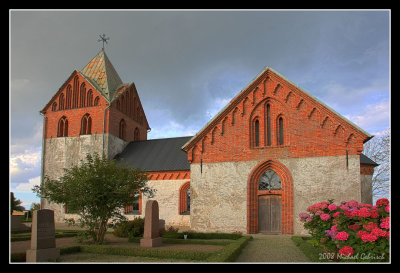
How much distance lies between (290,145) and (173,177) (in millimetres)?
12305

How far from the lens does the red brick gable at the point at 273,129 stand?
19.1m

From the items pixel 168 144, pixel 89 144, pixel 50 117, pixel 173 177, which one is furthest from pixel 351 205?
pixel 50 117

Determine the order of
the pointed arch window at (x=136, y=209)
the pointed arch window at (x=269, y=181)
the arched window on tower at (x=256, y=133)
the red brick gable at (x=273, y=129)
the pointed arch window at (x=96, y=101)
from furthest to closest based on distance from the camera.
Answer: the pointed arch window at (x=96, y=101) < the pointed arch window at (x=136, y=209) < the arched window on tower at (x=256, y=133) < the pointed arch window at (x=269, y=181) < the red brick gable at (x=273, y=129)

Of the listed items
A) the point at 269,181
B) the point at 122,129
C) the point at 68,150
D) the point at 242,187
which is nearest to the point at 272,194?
the point at 269,181

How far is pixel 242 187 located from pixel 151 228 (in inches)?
274

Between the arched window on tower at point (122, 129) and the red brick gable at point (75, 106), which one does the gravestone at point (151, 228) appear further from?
the arched window on tower at point (122, 129)

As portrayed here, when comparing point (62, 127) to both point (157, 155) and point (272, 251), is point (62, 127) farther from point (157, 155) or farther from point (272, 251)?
point (272, 251)

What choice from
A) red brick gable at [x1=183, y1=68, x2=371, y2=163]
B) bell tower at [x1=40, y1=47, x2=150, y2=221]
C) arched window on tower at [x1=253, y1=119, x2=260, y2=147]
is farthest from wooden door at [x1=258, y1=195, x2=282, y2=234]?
bell tower at [x1=40, y1=47, x2=150, y2=221]

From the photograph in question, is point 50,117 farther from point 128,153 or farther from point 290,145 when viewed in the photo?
point 290,145

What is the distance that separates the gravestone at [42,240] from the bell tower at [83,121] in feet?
64.1

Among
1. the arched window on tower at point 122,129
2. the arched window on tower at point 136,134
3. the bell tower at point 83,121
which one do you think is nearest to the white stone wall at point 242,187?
the bell tower at point 83,121

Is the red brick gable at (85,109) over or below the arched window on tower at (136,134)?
over

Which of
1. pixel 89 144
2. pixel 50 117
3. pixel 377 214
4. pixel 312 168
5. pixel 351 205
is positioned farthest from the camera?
pixel 50 117

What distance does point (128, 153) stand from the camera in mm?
34375
